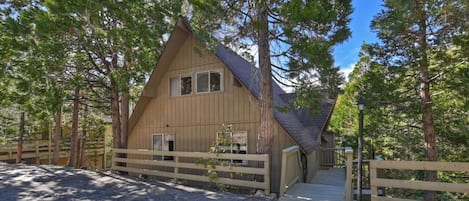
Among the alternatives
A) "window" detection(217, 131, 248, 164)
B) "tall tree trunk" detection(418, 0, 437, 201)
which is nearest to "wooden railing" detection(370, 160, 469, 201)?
"tall tree trunk" detection(418, 0, 437, 201)

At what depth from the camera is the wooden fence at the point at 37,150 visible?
15.9m

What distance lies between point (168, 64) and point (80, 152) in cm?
964

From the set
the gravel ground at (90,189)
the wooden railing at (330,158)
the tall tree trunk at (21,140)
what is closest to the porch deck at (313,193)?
the gravel ground at (90,189)

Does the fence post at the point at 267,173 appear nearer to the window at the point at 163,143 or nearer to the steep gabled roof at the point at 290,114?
the steep gabled roof at the point at 290,114

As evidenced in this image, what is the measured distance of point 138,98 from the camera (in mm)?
11727

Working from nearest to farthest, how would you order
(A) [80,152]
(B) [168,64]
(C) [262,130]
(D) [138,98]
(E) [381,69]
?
(C) [262,130] → (E) [381,69] → (B) [168,64] → (D) [138,98] → (A) [80,152]

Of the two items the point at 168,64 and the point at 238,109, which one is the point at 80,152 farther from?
the point at 238,109

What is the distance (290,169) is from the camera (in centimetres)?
760

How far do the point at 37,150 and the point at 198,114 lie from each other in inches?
491

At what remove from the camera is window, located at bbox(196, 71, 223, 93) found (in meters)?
9.97

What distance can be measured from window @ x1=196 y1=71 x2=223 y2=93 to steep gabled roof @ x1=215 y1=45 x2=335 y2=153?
2.29ft

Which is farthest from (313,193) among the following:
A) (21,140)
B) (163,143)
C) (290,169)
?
(21,140)

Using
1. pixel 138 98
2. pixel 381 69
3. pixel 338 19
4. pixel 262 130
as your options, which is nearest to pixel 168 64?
pixel 138 98

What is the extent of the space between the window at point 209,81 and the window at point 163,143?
2264 mm
